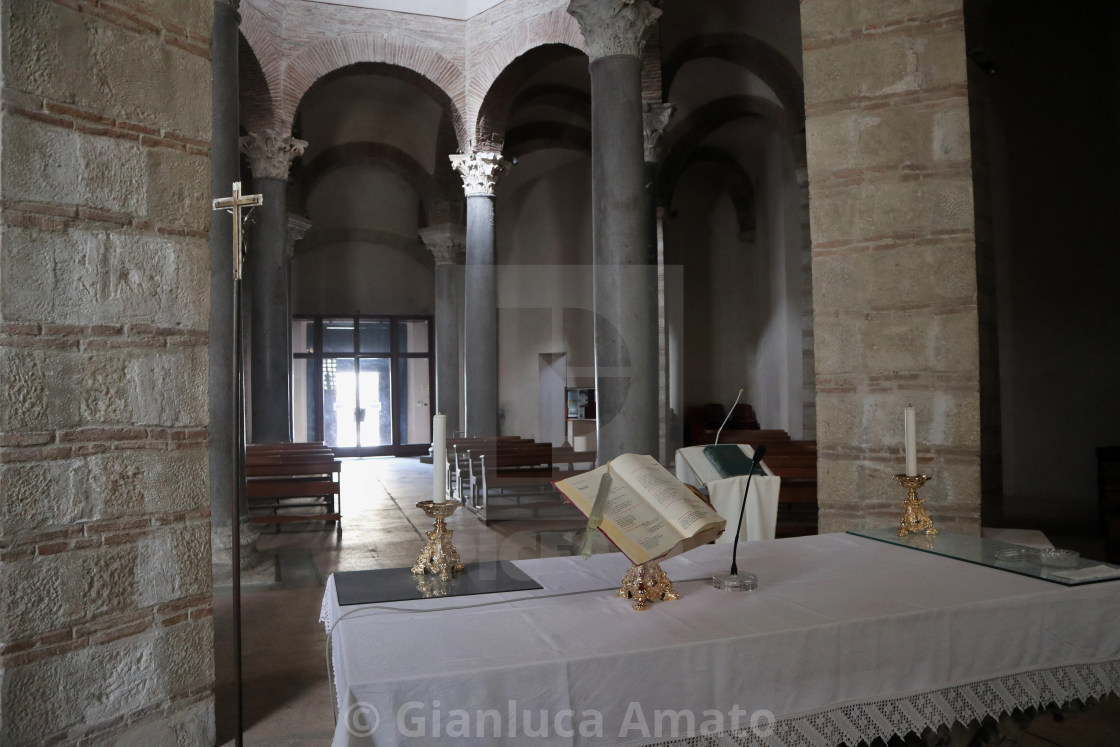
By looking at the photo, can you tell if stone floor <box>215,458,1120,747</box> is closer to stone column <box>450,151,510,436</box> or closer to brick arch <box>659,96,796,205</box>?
stone column <box>450,151,510,436</box>

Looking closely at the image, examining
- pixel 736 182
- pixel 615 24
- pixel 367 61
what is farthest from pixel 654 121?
pixel 736 182

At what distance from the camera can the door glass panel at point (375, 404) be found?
16812 millimetres

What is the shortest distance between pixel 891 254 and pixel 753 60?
26.0ft

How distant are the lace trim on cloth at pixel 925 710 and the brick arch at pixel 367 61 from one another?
402 inches

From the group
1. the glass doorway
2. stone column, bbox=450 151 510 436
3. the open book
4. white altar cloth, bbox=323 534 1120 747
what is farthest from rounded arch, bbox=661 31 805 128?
white altar cloth, bbox=323 534 1120 747

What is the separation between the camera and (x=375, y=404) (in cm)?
1691

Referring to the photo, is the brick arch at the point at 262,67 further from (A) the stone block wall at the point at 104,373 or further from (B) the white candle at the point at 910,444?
(B) the white candle at the point at 910,444

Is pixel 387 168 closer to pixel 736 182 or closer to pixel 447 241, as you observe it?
pixel 447 241

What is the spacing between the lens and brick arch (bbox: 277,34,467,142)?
34.9 ft

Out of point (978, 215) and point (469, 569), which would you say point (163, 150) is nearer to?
point (469, 569)

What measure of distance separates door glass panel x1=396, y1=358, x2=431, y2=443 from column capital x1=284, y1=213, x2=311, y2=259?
3.62 meters

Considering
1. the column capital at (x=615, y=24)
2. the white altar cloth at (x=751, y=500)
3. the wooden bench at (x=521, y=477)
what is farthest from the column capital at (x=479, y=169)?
the white altar cloth at (x=751, y=500)

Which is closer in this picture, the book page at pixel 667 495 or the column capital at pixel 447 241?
the book page at pixel 667 495

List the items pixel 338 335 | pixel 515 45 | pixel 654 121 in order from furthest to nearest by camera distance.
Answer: pixel 338 335, pixel 515 45, pixel 654 121
